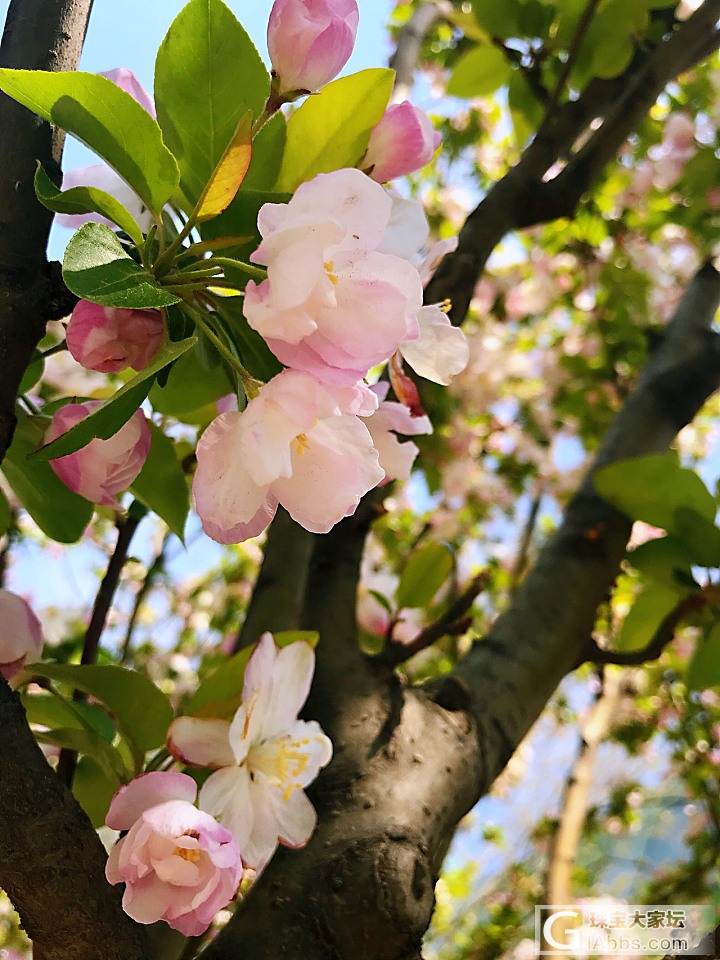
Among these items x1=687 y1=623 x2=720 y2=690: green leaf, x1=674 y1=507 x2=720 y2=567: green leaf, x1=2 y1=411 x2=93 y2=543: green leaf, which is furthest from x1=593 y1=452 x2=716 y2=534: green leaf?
x1=2 y1=411 x2=93 y2=543: green leaf

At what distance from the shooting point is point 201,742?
0.39 metres

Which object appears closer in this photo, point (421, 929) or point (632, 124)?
point (421, 929)

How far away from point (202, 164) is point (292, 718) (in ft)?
0.91

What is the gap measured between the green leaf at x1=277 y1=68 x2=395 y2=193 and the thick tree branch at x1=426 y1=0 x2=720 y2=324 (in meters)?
0.33

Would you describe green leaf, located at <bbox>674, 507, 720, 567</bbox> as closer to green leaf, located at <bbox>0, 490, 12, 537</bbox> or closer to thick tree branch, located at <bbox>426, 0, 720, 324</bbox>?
thick tree branch, located at <bbox>426, 0, 720, 324</bbox>

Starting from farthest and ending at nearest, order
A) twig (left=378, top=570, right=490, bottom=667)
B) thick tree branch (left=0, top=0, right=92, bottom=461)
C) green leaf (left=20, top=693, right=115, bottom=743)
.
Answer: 1. twig (left=378, top=570, right=490, bottom=667)
2. green leaf (left=20, top=693, right=115, bottom=743)
3. thick tree branch (left=0, top=0, right=92, bottom=461)

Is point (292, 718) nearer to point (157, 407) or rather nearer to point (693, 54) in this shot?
point (157, 407)

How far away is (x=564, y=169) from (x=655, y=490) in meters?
0.31

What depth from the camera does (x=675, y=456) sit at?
75cm

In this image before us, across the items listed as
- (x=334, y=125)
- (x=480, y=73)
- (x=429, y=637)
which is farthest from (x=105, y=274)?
(x=480, y=73)

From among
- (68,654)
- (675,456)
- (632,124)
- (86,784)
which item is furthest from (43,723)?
(632,124)

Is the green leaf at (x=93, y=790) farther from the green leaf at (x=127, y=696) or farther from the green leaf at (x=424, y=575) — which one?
the green leaf at (x=424, y=575)

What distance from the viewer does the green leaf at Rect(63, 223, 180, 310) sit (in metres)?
0.27

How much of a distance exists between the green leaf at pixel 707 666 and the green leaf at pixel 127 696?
18.0 inches
